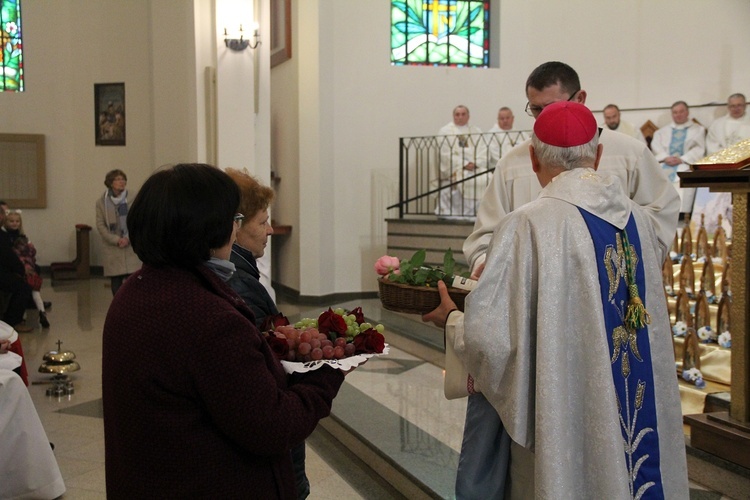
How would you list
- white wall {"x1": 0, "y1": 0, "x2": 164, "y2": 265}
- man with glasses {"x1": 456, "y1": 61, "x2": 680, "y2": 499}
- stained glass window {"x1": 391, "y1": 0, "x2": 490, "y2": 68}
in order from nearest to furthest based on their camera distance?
man with glasses {"x1": 456, "y1": 61, "x2": 680, "y2": 499} → stained glass window {"x1": 391, "y1": 0, "x2": 490, "y2": 68} → white wall {"x1": 0, "y1": 0, "x2": 164, "y2": 265}

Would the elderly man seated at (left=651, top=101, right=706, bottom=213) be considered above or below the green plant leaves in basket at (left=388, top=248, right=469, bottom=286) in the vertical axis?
above

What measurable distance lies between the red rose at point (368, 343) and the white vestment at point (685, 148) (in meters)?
9.27

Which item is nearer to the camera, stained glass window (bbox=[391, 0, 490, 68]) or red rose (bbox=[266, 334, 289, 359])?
red rose (bbox=[266, 334, 289, 359])

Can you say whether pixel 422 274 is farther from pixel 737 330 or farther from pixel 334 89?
pixel 334 89

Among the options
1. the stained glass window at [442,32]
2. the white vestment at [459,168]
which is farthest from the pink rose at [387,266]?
the stained glass window at [442,32]

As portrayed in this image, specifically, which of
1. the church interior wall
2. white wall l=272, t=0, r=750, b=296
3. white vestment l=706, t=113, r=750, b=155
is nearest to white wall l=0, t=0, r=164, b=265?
the church interior wall

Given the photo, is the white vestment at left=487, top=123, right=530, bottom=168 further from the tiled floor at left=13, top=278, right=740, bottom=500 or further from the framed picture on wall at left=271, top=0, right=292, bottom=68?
the tiled floor at left=13, top=278, right=740, bottom=500

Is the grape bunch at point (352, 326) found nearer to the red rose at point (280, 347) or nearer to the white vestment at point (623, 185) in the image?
the red rose at point (280, 347)

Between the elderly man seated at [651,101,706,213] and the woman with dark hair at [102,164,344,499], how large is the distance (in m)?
9.76

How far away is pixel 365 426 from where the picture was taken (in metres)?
4.50

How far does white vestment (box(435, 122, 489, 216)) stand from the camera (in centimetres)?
1042

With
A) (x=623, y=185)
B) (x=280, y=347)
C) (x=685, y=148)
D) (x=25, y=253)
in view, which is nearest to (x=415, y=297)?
(x=280, y=347)

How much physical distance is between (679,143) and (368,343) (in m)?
9.99

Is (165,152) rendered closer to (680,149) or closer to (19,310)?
(19,310)
